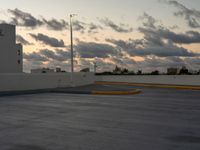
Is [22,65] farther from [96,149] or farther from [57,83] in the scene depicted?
[96,149]

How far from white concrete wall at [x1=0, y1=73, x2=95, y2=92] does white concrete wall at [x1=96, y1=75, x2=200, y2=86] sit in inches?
329

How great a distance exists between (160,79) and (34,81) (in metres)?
16.8

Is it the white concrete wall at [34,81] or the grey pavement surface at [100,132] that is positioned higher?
the white concrete wall at [34,81]

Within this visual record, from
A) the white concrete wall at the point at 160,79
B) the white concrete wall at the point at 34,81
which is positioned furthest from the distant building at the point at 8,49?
the white concrete wall at the point at 34,81

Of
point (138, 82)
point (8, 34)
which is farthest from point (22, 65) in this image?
point (138, 82)

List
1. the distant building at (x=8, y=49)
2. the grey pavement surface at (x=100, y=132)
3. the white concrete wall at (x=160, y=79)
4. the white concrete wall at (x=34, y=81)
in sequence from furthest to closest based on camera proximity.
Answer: the distant building at (x=8, y=49)
the white concrete wall at (x=160, y=79)
the white concrete wall at (x=34, y=81)
the grey pavement surface at (x=100, y=132)

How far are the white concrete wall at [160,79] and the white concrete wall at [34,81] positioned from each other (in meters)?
8.35

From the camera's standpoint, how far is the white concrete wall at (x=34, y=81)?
24297mm

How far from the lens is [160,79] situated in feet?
111

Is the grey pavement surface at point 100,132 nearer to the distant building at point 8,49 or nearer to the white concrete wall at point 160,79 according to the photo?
the white concrete wall at point 160,79

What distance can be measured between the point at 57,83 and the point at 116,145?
23556mm

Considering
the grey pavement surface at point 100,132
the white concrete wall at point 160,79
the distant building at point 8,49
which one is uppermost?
the distant building at point 8,49

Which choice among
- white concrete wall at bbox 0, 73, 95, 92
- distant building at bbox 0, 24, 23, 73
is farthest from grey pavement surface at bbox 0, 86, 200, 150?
distant building at bbox 0, 24, 23, 73

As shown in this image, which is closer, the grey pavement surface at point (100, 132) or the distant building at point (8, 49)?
the grey pavement surface at point (100, 132)
